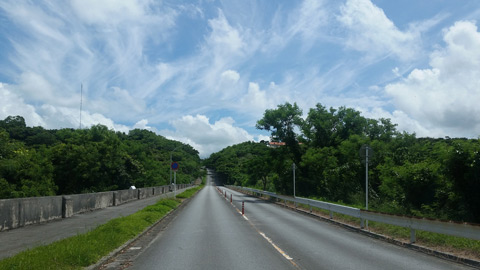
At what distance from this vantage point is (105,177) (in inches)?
2105

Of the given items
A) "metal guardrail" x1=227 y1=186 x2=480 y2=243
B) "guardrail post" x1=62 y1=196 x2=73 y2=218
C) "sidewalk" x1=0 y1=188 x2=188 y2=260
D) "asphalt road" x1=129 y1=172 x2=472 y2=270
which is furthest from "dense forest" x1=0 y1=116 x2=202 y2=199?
"metal guardrail" x1=227 y1=186 x2=480 y2=243

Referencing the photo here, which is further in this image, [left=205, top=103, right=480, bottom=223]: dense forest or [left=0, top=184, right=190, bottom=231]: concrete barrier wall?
[left=205, top=103, right=480, bottom=223]: dense forest

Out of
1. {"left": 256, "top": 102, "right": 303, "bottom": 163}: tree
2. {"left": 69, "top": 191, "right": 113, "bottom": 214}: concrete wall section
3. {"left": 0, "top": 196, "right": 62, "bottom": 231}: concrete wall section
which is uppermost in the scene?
{"left": 256, "top": 102, "right": 303, "bottom": 163}: tree

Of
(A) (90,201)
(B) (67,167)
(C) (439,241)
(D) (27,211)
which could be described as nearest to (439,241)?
(C) (439,241)

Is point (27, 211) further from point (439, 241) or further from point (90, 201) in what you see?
point (439, 241)


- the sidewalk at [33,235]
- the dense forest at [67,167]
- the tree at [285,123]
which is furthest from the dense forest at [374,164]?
the dense forest at [67,167]

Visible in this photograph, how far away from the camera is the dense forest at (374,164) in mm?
14000

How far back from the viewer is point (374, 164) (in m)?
27.8

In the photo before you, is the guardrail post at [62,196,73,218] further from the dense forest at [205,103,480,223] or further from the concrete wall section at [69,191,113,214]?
the dense forest at [205,103,480,223]

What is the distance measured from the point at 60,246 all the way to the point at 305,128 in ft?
123

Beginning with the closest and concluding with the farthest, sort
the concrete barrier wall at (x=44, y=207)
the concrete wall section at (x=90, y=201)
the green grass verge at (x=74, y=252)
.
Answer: the green grass verge at (x=74, y=252) → the concrete barrier wall at (x=44, y=207) → the concrete wall section at (x=90, y=201)

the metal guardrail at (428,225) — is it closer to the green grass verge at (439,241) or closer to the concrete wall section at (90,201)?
the green grass verge at (439,241)

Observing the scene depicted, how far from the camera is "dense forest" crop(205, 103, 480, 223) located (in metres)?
14.0

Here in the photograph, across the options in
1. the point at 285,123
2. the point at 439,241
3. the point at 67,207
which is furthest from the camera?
the point at 285,123
